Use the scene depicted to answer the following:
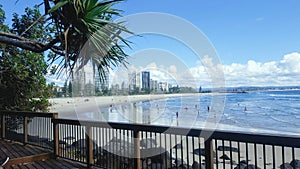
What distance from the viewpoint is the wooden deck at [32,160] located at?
3959 millimetres

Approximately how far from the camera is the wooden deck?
3.96 meters

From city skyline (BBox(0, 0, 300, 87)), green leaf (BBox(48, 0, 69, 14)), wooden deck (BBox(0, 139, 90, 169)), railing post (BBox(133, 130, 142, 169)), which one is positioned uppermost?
city skyline (BBox(0, 0, 300, 87))

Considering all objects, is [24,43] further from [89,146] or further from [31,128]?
[31,128]

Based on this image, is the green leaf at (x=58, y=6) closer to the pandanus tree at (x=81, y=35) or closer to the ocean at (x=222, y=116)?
the pandanus tree at (x=81, y=35)

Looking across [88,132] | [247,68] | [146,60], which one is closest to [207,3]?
[146,60]

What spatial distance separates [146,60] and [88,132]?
12.1 feet

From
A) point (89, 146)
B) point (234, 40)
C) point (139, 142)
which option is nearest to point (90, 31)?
point (139, 142)

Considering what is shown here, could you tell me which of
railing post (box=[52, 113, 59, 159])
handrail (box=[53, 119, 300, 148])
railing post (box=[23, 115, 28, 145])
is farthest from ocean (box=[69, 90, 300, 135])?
handrail (box=[53, 119, 300, 148])

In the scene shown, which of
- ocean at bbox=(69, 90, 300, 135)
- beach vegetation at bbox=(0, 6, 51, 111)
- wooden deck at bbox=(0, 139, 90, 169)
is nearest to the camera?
wooden deck at bbox=(0, 139, 90, 169)

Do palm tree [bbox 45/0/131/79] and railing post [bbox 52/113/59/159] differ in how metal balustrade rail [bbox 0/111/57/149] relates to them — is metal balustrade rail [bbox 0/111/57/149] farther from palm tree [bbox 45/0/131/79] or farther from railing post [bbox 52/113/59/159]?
palm tree [bbox 45/0/131/79]

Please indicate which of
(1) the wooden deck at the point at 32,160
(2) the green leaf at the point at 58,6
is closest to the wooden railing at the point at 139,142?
(1) the wooden deck at the point at 32,160

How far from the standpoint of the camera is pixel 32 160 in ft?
13.8

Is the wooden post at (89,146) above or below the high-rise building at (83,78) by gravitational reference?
below

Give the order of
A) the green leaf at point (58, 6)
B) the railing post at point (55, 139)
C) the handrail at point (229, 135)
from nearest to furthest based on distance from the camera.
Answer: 1. the handrail at point (229, 135)
2. the green leaf at point (58, 6)
3. the railing post at point (55, 139)
